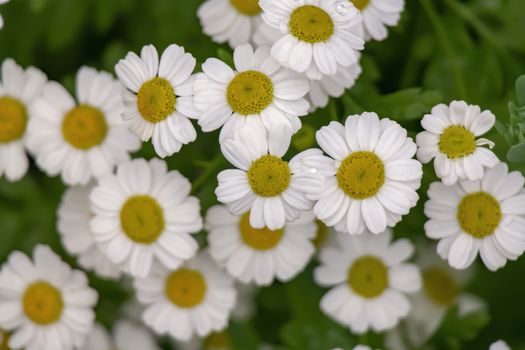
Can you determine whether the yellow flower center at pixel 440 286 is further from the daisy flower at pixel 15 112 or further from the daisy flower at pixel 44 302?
the daisy flower at pixel 15 112

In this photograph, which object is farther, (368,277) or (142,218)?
(368,277)

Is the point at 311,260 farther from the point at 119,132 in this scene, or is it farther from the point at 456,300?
the point at 119,132

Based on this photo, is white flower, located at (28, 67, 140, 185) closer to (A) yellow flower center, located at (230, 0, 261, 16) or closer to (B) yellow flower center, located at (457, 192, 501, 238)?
(A) yellow flower center, located at (230, 0, 261, 16)

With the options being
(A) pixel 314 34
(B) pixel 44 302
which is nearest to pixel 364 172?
(A) pixel 314 34

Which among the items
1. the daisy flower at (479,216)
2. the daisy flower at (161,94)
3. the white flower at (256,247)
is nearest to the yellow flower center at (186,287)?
the white flower at (256,247)

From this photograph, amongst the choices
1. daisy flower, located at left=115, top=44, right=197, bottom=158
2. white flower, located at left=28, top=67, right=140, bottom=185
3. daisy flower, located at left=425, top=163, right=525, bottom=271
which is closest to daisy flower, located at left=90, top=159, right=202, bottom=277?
white flower, located at left=28, top=67, right=140, bottom=185

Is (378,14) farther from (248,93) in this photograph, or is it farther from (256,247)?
(256,247)

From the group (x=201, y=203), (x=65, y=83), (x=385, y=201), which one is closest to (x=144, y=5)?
(x=65, y=83)

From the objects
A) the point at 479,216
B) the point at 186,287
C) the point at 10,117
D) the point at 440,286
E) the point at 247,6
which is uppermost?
the point at 247,6
